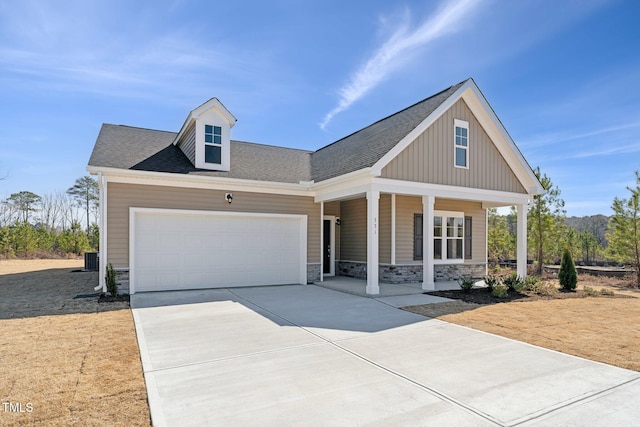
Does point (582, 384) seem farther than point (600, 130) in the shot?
No

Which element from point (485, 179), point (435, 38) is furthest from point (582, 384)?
point (435, 38)

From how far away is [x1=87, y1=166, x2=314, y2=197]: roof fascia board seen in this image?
390 inches

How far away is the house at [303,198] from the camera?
A: 10219mm

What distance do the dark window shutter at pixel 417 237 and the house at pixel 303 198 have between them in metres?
0.04

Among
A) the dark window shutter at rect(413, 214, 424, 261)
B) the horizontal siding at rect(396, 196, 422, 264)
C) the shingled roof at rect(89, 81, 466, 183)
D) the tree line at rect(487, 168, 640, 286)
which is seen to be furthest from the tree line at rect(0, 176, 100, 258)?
the tree line at rect(487, 168, 640, 286)

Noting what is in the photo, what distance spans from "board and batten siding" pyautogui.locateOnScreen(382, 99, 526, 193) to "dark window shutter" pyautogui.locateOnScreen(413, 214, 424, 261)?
86.6 inches

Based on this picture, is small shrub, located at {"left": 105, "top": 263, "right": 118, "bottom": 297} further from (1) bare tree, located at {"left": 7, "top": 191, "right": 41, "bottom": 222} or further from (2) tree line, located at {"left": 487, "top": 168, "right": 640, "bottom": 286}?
(1) bare tree, located at {"left": 7, "top": 191, "right": 41, "bottom": 222}

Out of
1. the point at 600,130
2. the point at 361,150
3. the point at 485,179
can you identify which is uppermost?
the point at 600,130

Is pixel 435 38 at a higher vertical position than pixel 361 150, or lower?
higher

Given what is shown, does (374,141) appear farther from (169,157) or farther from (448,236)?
(169,157)

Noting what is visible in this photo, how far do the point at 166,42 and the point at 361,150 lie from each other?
6.59 m

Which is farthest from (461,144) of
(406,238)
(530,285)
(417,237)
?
(530,285)

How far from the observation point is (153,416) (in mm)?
3346

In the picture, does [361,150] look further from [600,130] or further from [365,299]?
[600,130]
